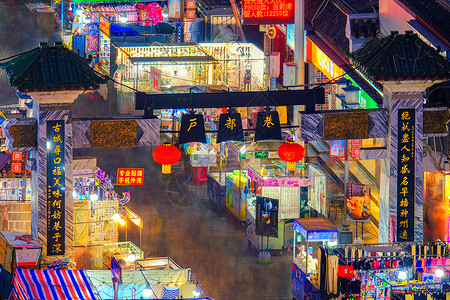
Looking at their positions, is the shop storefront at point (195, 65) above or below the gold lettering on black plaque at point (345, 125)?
above

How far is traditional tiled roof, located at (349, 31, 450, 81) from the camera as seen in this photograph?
18609mm

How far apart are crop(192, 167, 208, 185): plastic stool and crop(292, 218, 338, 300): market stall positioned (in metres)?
10.3

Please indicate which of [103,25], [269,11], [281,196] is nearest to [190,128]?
[281,196]

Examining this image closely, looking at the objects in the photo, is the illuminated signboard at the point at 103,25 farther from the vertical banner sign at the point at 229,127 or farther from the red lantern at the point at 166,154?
the red lantern at the point at 166,154

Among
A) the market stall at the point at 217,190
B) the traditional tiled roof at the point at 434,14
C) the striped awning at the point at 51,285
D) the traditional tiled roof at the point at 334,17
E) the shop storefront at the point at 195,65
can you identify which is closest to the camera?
the striped awning at the point at 51,285

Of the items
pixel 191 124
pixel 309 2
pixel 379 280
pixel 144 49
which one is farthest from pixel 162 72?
pixel 379 280

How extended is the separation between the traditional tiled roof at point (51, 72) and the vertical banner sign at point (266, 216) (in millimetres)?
7731

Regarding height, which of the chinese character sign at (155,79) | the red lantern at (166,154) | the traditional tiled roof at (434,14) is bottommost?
the red lantern at (166,154)

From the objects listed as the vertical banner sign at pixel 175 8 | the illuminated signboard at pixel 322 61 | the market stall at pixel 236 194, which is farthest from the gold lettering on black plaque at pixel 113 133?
the vertical banner sign at pixel 175 8

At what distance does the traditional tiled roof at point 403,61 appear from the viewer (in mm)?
18609

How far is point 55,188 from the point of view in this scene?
18.8m

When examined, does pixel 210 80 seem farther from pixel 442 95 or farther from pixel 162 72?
pixel 442 95

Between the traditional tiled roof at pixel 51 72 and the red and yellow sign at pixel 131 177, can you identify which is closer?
the traditional tiled roof at pixel 51 72

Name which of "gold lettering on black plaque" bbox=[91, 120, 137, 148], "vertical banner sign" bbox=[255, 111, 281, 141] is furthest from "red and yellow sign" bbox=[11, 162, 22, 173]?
"vertical banner sign" bbox=[255, 111, 281, 141]
